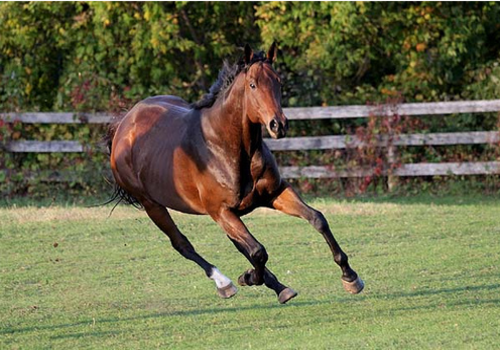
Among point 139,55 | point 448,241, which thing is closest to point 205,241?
point 448,241

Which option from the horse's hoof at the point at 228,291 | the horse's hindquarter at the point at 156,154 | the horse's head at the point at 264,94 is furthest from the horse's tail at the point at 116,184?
the horse's head at the point at 264,94

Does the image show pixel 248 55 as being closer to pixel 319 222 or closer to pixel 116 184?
pixel 319 222

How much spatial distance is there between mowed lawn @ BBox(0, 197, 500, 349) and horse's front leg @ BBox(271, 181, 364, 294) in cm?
33

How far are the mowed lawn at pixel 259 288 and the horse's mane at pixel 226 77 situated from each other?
5.79 ft

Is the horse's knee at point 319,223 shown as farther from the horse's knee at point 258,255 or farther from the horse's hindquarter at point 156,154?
the horse's hindquarter at point 156,154

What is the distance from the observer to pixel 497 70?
60.8 ft

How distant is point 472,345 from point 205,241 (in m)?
6.06

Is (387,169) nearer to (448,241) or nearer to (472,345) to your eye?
(448,241)

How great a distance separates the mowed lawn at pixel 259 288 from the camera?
25.2 feet

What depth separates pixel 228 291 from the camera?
855 centimetres

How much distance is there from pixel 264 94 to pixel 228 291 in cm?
189

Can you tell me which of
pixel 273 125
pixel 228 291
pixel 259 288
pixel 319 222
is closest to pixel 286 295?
pixel 319 222

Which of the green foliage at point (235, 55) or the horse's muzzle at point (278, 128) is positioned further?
the green foliage at point (235, 55)

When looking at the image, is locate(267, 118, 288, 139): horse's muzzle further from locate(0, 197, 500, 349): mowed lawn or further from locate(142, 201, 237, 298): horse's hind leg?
locate(142, 201, 237, 298): horse's hind leg
